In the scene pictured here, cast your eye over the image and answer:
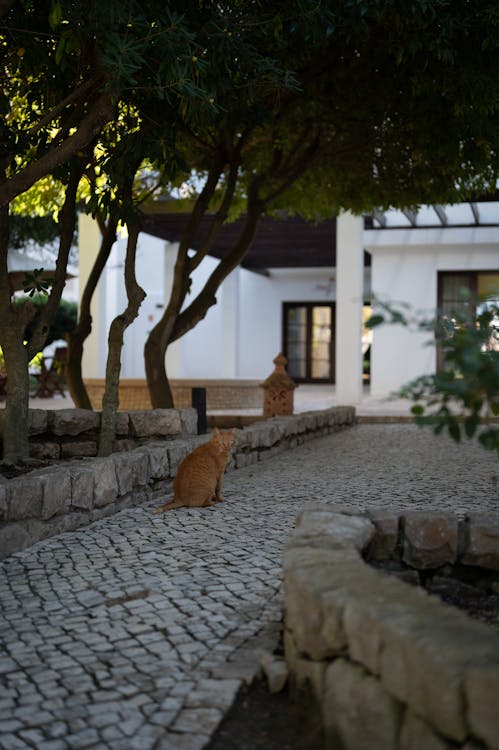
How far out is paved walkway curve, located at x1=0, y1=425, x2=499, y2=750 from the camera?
88.7 inches

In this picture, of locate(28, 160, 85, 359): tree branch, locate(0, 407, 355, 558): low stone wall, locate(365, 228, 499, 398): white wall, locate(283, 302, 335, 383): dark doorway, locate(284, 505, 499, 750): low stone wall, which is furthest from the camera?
locate(283, 302, 335, 383): dark doorway

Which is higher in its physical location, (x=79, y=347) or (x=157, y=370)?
(x=79, y=347)

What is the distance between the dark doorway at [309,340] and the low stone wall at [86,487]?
15.9 m

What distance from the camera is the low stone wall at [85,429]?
246 inches

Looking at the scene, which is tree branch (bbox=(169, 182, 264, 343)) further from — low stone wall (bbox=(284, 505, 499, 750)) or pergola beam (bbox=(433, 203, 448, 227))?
pergola beam (bbox=(433, 203, 448, 227))

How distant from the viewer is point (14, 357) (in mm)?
5598

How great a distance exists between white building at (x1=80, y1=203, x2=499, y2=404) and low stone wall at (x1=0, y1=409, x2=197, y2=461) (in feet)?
20.8

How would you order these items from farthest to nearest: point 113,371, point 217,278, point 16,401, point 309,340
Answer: point 309,340 → point 217,278 → point 113,371 → point 16,401

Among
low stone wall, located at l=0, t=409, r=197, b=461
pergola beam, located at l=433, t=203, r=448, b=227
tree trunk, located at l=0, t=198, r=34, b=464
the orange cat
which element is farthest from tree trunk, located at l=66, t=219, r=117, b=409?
pergola beam, located at l=433, t=203, r=448, b=227

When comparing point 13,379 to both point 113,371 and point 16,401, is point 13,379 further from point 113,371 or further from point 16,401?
point 113,371

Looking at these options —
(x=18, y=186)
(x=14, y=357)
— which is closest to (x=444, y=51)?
(x=18, y=186)

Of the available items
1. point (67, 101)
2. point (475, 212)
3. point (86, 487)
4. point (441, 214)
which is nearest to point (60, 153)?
point (67, 101)

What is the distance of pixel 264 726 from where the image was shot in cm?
226

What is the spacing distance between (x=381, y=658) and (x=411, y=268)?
14883 millimetres
